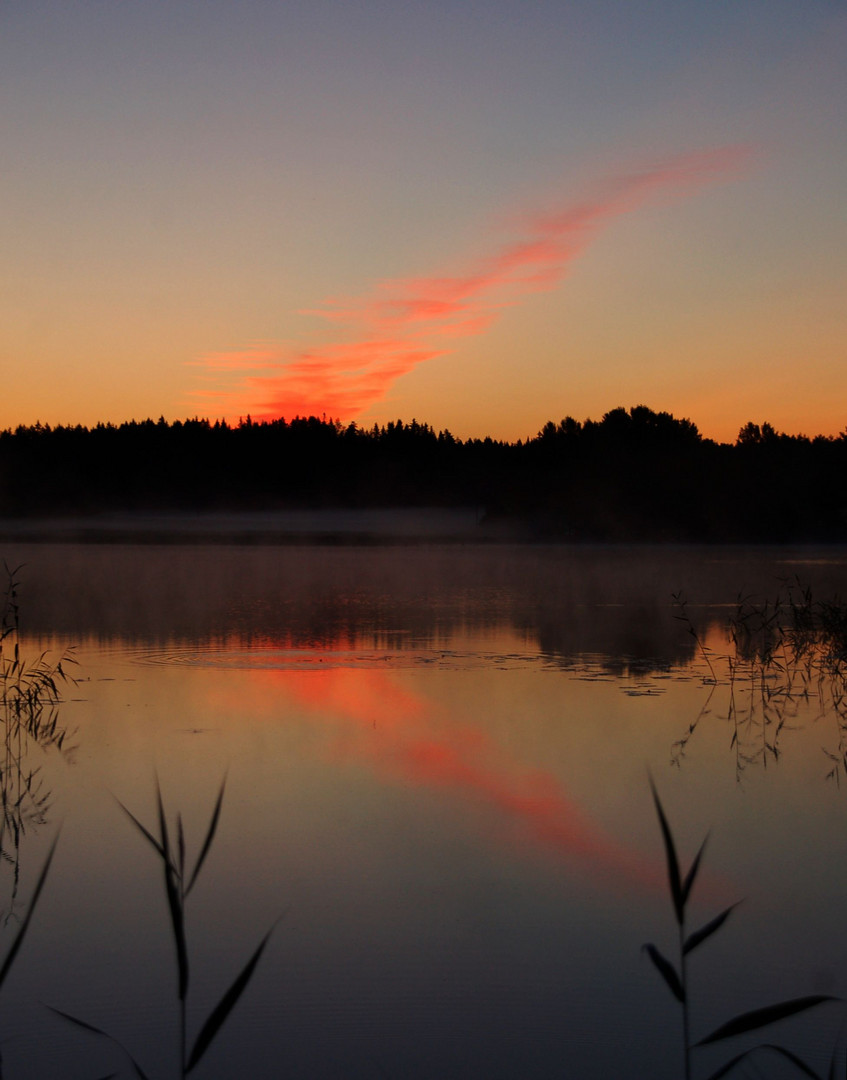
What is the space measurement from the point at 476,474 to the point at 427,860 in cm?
7119

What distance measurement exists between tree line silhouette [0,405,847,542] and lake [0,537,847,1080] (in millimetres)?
45353

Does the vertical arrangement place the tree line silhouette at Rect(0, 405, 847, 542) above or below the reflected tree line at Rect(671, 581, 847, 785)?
above

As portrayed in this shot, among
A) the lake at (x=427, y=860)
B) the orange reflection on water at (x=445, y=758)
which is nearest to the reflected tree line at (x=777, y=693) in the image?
the lake at (x=427, y=860)

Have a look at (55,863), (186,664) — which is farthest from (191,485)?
(55,863)

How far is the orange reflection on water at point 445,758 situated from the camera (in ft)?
16.7

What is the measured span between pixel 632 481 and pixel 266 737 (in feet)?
177

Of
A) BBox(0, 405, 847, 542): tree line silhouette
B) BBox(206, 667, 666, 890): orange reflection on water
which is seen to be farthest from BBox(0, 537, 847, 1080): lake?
BBox(0, 405, 847, 542): tree line silhouette

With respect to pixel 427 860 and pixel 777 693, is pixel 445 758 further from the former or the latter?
pixel 777 693

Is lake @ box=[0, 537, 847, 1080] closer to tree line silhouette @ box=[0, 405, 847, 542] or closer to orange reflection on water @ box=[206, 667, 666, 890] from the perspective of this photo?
orange reflection on water @ box=[206, 667, 666, 890]

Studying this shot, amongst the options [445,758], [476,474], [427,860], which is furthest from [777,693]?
[476,474]

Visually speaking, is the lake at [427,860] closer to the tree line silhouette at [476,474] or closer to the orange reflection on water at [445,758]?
the orange reflection on water at [445,758]

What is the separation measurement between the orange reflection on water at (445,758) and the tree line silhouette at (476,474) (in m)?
45.8

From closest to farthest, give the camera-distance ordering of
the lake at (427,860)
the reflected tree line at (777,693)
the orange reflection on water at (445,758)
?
1. the lake at (427,860)
2. the orange reflection on water at (445,758)
3. the reflected tree line at (777,693)

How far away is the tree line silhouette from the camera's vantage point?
179 feet
